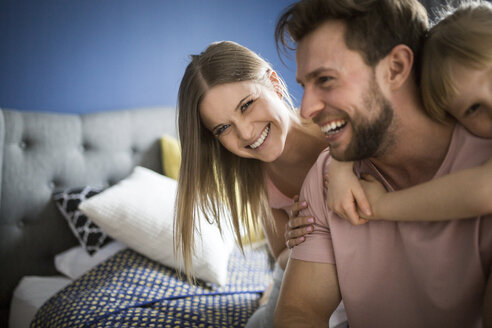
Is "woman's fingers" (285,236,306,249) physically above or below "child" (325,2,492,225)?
below

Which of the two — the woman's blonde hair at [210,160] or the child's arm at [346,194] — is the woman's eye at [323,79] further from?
the woman's blonde hair at [210,160]

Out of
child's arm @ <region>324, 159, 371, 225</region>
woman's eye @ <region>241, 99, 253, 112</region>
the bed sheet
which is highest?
woman's eye @ <region>241, 99, 253, 112</region>

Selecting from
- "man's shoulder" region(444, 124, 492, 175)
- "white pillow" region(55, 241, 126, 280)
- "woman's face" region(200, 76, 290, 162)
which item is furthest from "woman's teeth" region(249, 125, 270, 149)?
"white pillow" region(55, 241, 126, 280)

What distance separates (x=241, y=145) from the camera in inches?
55.9

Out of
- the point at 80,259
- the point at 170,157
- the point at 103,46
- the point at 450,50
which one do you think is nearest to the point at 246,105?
the point at 450,50

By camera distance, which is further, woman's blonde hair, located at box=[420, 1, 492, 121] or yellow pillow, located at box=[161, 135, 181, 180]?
yellow pillow, located at box=[161, 135, 181, 180]

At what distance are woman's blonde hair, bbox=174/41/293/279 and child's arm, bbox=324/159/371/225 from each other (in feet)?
1.68

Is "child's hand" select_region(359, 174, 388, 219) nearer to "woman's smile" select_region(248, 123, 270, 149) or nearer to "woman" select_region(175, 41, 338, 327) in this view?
"woman" select_region(175, 41, 338, 327)

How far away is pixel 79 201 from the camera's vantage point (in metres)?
2.16

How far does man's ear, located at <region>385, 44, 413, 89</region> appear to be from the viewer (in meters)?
0.96

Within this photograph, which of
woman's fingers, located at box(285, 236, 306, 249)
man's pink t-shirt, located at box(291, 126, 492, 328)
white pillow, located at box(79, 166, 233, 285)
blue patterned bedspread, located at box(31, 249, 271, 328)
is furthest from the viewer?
white pillow, located at box(79, 166, 233, 285)

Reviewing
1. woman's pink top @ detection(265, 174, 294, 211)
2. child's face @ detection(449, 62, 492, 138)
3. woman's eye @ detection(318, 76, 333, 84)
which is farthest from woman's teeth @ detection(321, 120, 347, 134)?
woman's pink top @ detection(265, 174, 294, 211)

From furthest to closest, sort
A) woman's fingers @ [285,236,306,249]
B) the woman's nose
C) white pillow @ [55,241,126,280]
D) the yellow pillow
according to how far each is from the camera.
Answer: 1. the yellow pillow
2. white pillow @ [55,241,126,280]
3. the woman's nose
4. woman's fingers @ [285,236,306,249]

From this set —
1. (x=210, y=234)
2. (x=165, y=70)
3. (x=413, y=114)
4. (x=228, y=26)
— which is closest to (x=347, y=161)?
(x=413, y=114)
